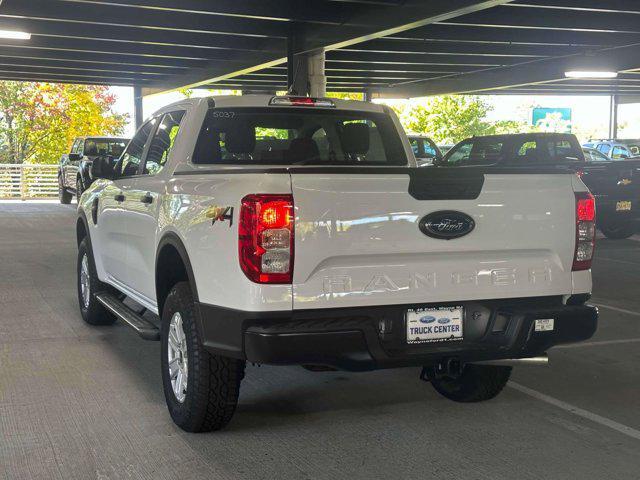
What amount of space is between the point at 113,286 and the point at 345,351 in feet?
10.8

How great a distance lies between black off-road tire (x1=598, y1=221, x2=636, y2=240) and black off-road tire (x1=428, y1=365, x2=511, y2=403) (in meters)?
11.5

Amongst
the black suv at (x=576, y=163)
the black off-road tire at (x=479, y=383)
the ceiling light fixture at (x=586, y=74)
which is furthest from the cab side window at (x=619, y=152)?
the black off-road tire at (x=479, y=383)

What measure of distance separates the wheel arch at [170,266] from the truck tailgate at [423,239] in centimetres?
86

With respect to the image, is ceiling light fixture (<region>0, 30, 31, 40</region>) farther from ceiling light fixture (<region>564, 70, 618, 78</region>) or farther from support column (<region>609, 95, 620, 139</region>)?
support column (<region>609, 95, 620, 139</region>)

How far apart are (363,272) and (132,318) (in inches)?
92.2

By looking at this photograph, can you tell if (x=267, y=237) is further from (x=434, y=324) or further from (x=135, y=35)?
(x=135, y=35)

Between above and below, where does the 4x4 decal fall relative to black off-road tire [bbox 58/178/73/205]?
above

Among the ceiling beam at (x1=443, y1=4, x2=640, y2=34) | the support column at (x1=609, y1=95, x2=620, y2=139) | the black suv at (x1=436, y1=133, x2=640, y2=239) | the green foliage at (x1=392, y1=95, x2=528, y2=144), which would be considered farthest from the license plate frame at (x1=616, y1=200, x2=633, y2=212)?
the green foliage at (x1=392, y1=95, x2=528, y2=144)

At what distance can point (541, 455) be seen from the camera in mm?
4285

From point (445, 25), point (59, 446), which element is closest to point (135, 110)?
point (445, 25)

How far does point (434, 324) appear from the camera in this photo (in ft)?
13.7

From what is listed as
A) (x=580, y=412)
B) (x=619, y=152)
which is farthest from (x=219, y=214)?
(x=619, y=152)

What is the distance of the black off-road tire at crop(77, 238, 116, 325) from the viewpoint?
718 centimetres

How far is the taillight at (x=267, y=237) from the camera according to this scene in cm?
385
